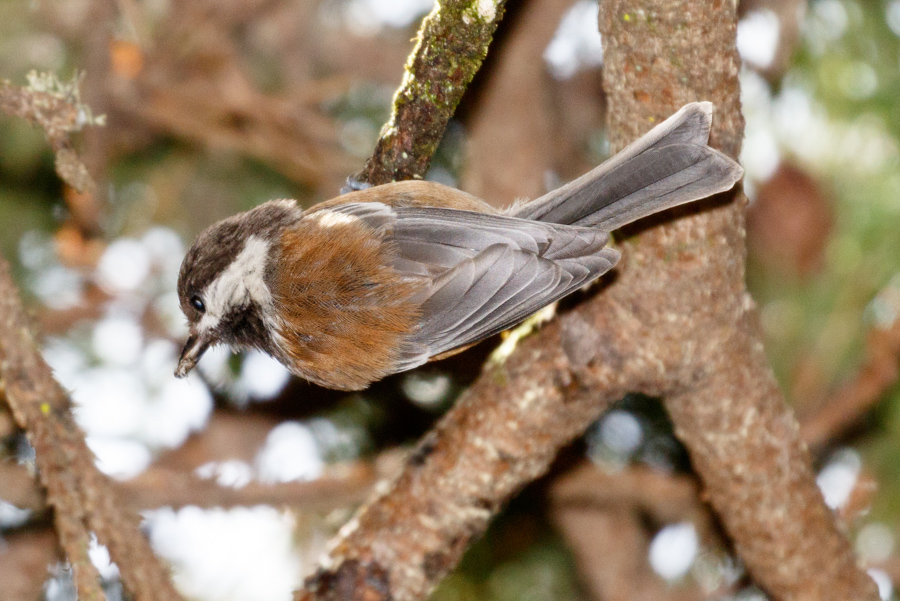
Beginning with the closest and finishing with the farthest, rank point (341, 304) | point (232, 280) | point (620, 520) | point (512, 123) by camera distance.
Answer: point (341, 304)
point (232, 280)
point (620, 520)
point (512, 123)

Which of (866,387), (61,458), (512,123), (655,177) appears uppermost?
(512,123)

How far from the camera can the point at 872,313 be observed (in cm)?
259

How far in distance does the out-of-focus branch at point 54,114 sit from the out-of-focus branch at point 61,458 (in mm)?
250

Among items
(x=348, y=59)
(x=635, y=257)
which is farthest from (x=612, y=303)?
(x=348, y=59)

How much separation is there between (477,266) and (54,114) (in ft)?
3.24

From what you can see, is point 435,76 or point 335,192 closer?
point 435,76

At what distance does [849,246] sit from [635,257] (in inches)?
37.4

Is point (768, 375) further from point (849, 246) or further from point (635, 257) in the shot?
point (849, 246)

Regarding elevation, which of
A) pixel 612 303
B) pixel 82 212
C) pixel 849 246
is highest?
pixel 82 212

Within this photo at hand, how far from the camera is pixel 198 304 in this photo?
235 centimetres

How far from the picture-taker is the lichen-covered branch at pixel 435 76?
1.87 m

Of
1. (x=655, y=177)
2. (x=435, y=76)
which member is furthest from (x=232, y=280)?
(x=655, y=177)

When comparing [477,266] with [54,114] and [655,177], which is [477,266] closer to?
Result: [655,177]

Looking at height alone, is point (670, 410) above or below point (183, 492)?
below
